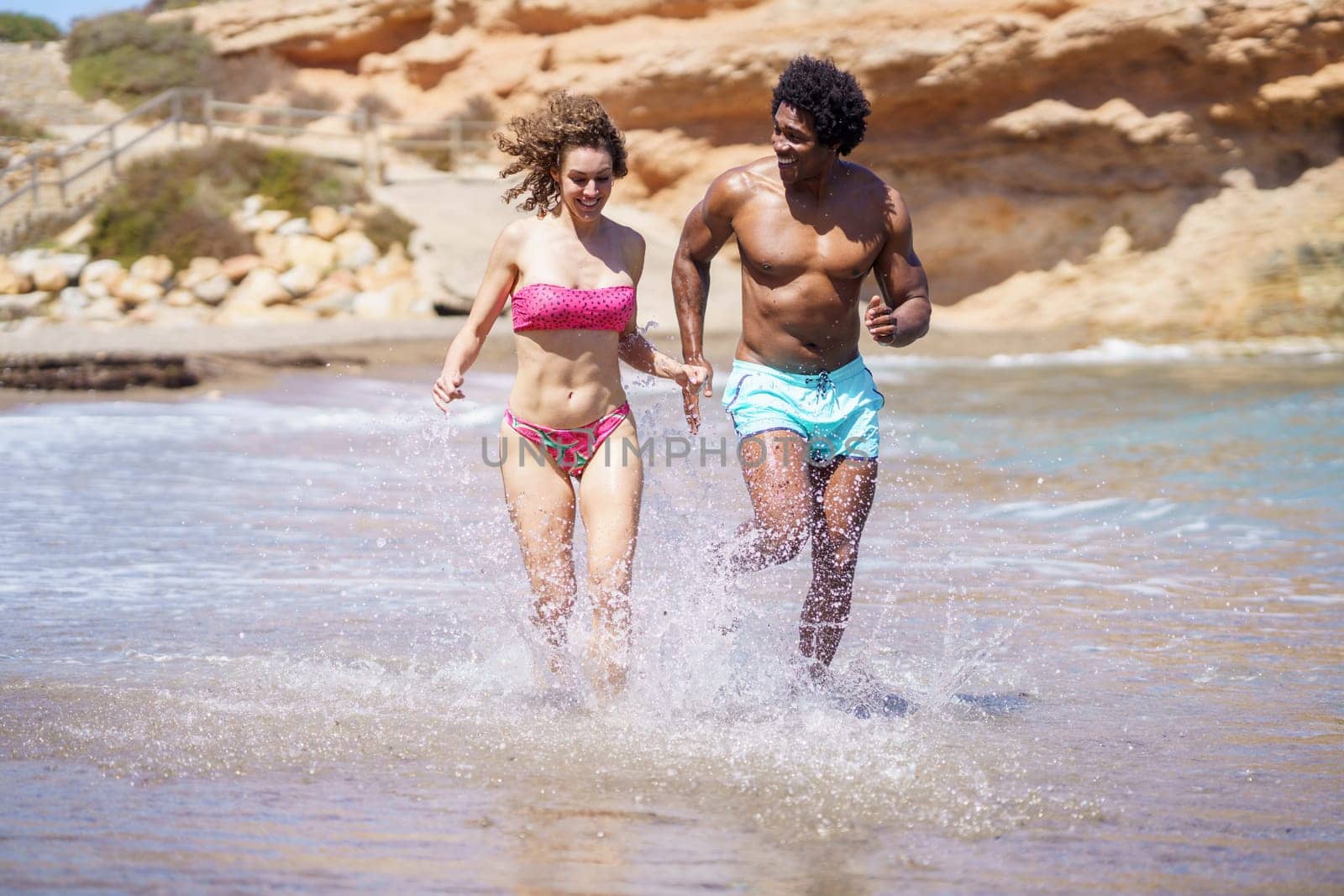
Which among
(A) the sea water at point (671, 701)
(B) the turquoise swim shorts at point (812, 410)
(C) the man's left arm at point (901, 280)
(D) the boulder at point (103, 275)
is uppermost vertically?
(C) the man's left arm at point (901, 280)

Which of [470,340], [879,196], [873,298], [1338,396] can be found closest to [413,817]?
[470,340]

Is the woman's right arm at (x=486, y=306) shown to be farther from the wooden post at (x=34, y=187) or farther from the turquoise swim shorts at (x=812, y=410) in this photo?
the wooden post at (x=34, y=187)

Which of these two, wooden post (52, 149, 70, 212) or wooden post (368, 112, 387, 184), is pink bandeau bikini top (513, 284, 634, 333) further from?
wooden post (368, 112, 387, 184)

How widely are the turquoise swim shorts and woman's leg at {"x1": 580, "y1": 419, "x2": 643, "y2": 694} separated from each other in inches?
18.4

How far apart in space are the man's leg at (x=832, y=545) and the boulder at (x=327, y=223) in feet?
59.7

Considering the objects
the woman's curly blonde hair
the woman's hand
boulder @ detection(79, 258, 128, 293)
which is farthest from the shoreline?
the woman's hand

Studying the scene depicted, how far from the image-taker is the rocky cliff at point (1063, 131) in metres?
19.4

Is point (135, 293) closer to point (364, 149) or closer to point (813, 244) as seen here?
point (364, 149)

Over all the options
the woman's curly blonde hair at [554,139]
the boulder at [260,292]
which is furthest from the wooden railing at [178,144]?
the woman's curly blonde hair at [554,139]

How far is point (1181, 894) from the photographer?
9.62ft

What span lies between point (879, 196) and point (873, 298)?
419 millimetres

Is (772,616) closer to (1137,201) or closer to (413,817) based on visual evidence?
(413,817)

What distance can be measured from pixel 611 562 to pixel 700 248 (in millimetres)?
1105

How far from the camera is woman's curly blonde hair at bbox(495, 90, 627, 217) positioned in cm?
414
